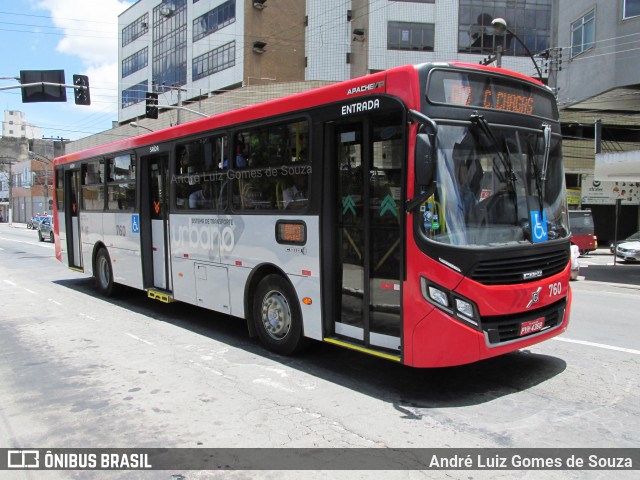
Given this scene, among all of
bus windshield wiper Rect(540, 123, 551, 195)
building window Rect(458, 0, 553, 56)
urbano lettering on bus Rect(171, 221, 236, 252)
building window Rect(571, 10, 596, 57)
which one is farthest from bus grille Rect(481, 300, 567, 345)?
building window Rect(458, 0, 553, 56)

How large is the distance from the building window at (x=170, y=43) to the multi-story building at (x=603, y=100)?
126 feet

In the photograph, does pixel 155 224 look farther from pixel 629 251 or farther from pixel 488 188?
pixel 629 251

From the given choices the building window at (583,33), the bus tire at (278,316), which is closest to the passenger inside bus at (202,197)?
the bus tire at (278,316)

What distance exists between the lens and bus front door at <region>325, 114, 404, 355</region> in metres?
5.10

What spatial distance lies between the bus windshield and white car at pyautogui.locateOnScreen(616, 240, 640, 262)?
1896 centimetres

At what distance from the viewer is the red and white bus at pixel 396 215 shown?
4.70 meters

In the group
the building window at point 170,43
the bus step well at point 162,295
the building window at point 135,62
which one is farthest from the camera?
the building window at point 135,62

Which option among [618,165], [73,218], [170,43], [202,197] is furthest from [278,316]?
[170,43]

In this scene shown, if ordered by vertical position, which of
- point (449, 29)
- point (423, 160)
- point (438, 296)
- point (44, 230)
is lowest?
point (44, 230)

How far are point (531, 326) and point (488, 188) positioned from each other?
1459 millimetres

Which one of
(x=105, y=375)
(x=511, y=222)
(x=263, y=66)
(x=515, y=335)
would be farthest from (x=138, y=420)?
(x=263, y=66)

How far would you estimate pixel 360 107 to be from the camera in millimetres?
5266

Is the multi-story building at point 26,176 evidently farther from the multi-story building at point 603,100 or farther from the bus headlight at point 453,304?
the bus headlight at point 453,304

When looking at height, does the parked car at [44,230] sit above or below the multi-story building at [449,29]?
below
